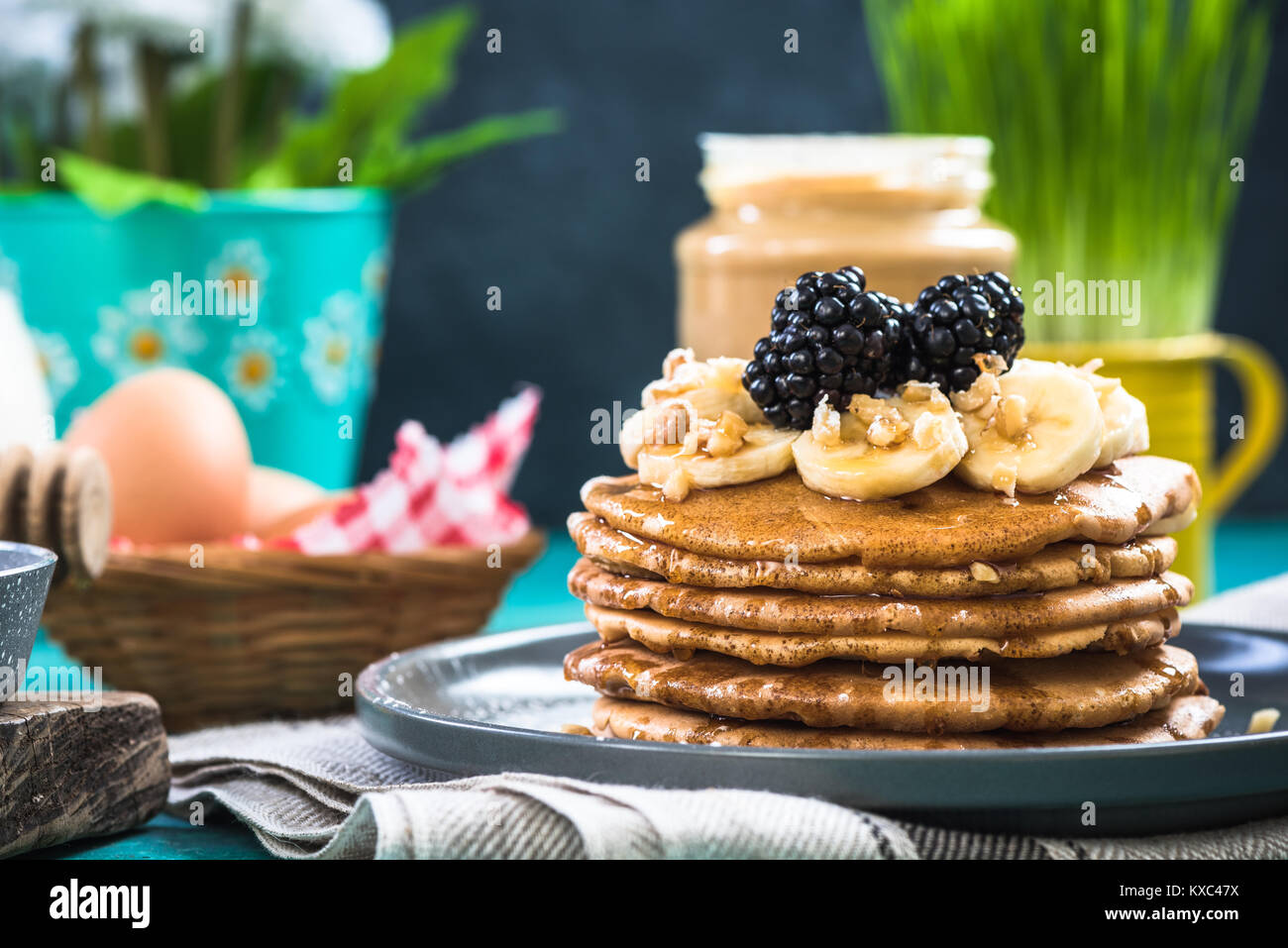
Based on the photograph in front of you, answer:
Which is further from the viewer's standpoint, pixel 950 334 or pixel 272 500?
pixel 272 500

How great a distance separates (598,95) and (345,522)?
1.74 meters

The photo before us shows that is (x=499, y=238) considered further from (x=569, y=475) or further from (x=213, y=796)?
(x=213, y=796)

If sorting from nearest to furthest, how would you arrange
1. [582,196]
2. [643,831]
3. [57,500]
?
[643,831], [57,500], [582,196]

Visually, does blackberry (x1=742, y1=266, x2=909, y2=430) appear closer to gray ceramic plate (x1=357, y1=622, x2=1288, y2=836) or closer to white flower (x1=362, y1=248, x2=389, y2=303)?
gray ceramic plate (x1=357, y1=622, x2=1288, y2=836)

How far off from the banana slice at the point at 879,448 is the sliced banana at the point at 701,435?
29 mm

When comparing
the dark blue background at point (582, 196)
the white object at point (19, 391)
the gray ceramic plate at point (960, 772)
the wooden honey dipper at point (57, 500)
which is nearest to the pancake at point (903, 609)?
the gray ceramic plate at point (960, 772)

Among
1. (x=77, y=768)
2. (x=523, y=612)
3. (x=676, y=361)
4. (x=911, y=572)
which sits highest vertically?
(x=676, y=361)

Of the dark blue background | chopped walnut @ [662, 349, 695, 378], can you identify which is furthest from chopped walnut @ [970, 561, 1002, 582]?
the dark blue background

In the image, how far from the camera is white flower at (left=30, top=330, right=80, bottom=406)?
1.95 m

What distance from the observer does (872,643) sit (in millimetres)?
914

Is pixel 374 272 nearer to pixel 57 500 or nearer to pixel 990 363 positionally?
pixel 57 500

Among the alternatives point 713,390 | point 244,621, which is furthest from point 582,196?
point 713,390

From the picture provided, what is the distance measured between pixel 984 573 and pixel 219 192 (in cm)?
145

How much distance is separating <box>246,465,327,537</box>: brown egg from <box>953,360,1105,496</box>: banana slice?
0.71 meters
